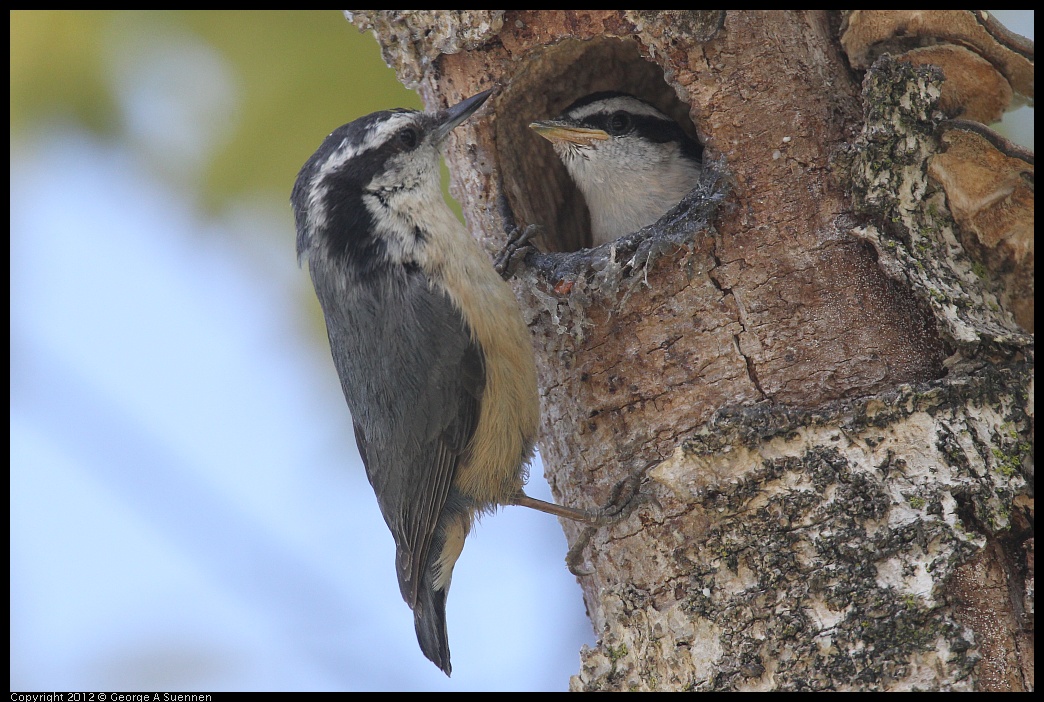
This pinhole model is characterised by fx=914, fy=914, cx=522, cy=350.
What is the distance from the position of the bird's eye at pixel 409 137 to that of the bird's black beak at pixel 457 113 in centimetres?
6

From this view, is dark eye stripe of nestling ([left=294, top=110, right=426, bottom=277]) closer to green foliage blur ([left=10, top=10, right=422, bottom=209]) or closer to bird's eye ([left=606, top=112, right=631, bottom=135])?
green foliage blur ([left=10, top=10, right=422, bottom=209])

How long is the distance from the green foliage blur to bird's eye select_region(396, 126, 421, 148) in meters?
0.26

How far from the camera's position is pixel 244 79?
3.01 metres

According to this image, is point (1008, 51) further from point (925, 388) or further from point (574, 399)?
point (574, 399)

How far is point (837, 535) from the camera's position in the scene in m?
1.91

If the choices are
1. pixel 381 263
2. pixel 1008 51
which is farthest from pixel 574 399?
pixel 1008 51

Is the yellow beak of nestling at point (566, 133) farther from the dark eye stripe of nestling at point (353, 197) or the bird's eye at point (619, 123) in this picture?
the dark eye stripe of nestling at point (353, 197)

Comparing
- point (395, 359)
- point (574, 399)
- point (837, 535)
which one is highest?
point (395, 359)

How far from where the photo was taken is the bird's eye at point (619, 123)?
3.29 meters

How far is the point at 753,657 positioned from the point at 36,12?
275 cm

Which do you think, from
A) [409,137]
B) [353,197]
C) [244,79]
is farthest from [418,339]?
[244,79]

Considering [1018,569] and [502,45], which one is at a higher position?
[502,45]

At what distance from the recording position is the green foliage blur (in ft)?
9.37

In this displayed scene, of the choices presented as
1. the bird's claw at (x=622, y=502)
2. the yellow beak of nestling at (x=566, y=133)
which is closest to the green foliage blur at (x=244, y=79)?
the yellow beak of nestling at (x=566, y=133)
